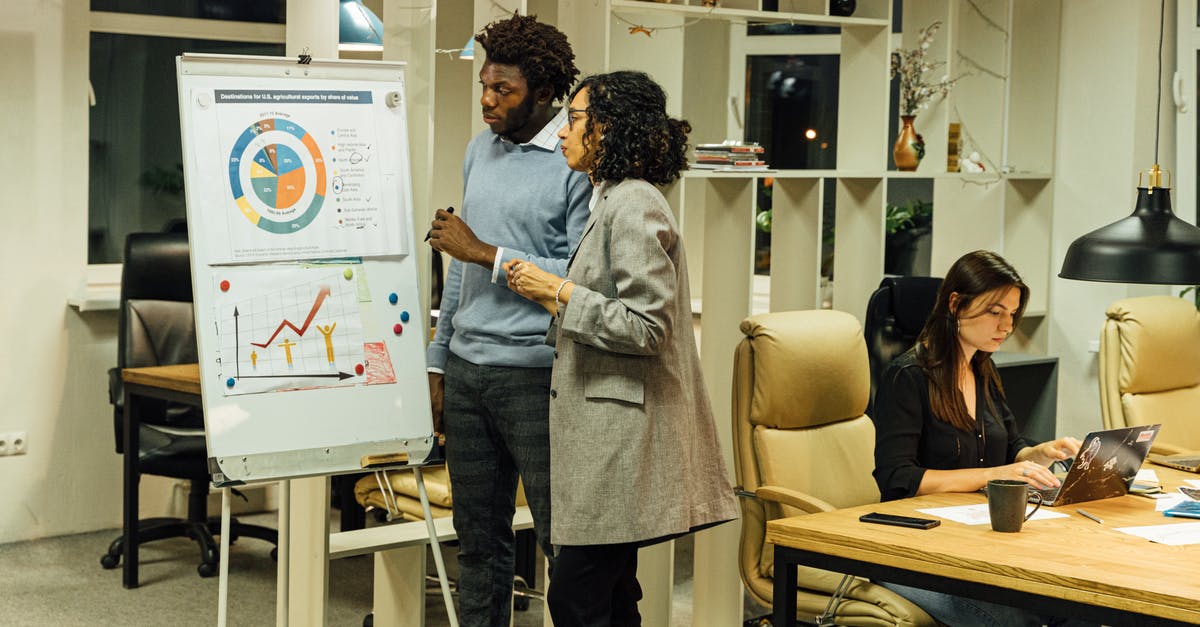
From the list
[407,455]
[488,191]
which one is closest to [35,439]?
[407,455]

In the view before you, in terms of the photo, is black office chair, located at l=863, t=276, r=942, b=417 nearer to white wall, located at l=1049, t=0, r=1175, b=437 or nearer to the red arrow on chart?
white wall, located at l=1049, t=0, r=1175, b=437

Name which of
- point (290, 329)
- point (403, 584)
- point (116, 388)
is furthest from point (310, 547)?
point (116, 388)

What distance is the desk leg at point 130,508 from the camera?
4.41m

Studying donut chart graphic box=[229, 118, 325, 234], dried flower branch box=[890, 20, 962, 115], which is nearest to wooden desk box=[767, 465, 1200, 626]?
donut chart graphic box=[229, 118, 325, 234]

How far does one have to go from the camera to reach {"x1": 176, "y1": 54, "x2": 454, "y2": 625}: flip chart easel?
272 centimetres

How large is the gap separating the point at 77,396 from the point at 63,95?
1.18m

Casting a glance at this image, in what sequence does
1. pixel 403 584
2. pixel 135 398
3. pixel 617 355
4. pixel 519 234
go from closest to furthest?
pixel 617 355 → pixel 519 234 → pixel 403 584 → pixel 135 398

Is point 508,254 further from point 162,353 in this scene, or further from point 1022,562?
point 162,353

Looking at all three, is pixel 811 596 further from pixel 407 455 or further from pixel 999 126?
pixel 999 126

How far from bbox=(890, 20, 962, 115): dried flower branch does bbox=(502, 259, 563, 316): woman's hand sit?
2.38 meters

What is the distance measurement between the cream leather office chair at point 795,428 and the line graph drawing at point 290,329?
93 centimetres

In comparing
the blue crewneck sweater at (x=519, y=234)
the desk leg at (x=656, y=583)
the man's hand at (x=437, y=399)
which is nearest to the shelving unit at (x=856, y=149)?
the desk leg at (x=656, y=583)

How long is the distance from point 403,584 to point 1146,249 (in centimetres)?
198

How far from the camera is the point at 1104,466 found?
264 cm
